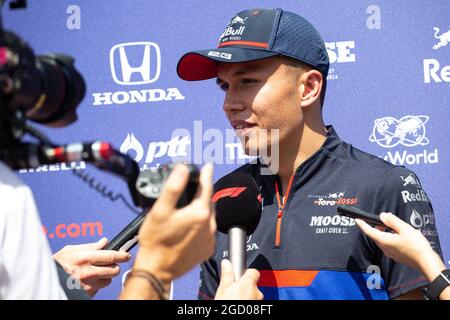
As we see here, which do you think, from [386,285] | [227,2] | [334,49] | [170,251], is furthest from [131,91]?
[170,251]

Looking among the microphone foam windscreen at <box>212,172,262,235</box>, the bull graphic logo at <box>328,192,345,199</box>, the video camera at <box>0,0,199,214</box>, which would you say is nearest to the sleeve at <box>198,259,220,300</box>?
the microphone foam windscreen at <box>212,172,262,235</box>

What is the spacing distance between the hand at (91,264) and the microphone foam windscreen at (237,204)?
243 mm

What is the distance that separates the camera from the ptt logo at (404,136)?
2.23 meters

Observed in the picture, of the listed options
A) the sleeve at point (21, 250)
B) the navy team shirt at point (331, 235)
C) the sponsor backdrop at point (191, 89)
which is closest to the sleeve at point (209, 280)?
the navy team shirt at point (331, 235)

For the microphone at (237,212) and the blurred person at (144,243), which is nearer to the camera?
the blurred person at (144,243)

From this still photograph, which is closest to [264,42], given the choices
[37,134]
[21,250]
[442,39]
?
[442,39]

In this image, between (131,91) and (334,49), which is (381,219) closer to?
(334,49)

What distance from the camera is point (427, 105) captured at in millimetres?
2236

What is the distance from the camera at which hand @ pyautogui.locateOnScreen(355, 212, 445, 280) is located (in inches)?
56.9

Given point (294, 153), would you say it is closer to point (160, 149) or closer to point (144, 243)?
point (160, 149)

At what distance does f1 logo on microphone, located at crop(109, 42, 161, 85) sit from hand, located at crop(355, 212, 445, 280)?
122 cm

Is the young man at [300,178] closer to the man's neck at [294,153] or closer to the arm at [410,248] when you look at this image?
the man's neck at [294,153]

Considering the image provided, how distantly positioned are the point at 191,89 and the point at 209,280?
78 cm

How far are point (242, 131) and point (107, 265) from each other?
0.49 m
